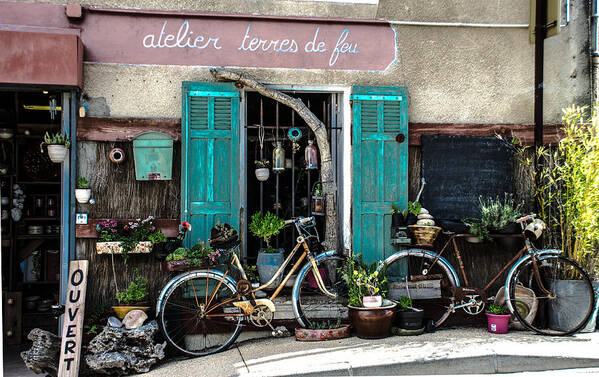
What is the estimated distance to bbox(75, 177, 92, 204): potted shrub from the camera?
6047mm

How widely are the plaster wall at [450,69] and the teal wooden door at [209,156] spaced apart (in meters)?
0.24

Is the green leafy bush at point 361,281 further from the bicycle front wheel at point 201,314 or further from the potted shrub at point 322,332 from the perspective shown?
the bicycle front wheel at point 201,314

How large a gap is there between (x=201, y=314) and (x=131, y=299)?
31.0 inches

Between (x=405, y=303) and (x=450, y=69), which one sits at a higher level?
(x=450, y=69)

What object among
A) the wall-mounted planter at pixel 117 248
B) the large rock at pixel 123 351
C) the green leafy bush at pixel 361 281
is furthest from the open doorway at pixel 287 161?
the large rock at pixel 123 351

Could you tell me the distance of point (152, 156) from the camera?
20.1 ft

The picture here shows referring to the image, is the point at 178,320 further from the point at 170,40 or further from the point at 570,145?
the point at 570,145

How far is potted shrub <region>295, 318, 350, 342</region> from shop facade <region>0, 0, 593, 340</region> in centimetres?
101

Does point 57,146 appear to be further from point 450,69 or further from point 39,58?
point 450,69

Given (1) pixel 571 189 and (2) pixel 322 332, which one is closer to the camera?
(2) pixel 322 332

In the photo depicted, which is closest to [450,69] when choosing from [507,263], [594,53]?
[594,53]

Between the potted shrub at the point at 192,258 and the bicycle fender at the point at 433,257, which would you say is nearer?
the potted shrub at the point at 192,258

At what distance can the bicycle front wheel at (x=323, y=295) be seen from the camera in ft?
19.6

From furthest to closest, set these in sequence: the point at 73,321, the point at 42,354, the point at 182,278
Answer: the point at 182,278 < the point at 73,321 < the point at 42,354
